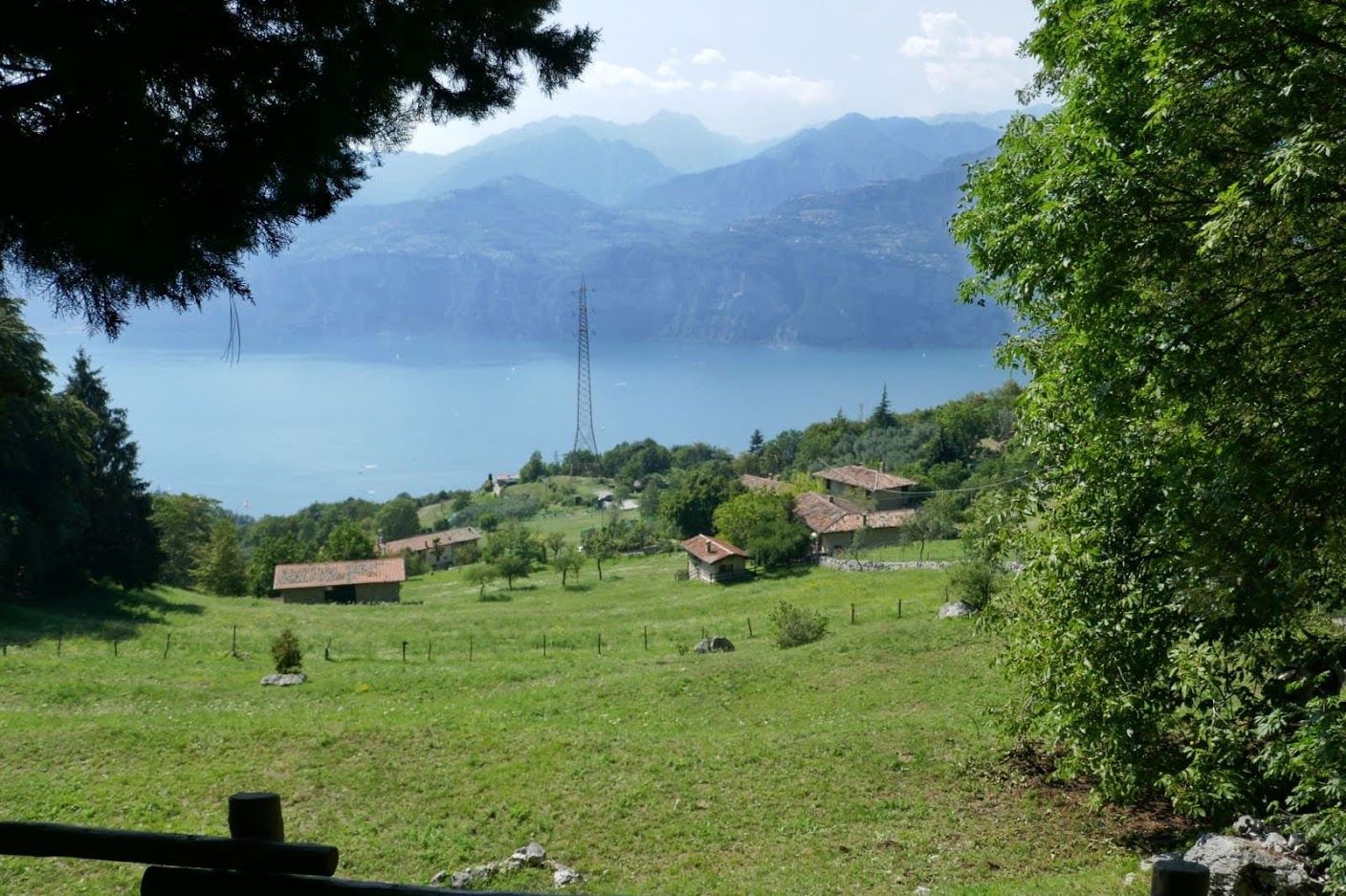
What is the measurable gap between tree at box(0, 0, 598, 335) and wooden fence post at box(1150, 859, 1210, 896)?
5.55m

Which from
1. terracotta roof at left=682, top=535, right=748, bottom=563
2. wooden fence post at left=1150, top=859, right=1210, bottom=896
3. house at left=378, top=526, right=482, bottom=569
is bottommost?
house at left=378, top=526, right=482, bottom=569

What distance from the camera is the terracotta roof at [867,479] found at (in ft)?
295

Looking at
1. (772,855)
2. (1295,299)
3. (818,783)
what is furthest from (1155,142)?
(818,783)

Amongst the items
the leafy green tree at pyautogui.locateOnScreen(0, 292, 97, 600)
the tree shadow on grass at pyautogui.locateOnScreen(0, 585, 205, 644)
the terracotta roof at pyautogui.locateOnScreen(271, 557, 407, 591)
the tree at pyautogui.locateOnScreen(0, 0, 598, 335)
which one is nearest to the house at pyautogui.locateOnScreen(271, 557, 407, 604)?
the terracotta roof at pyautogui.locateOnScreen(271, 557, 407, 591)

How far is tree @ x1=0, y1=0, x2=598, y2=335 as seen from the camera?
4430mm

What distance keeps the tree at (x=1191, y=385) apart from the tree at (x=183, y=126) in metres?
6.11

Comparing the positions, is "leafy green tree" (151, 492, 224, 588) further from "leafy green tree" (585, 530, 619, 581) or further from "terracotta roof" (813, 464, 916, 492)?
"terracotta roof" (813, 464, 916, 492)

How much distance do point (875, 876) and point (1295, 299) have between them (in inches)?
323

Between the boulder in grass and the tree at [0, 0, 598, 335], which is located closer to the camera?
the tree at [0, 0, 598, 335]

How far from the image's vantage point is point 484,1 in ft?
20.1

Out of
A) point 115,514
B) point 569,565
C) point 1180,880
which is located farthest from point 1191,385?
point 569,565

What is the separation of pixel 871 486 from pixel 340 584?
52345 mm

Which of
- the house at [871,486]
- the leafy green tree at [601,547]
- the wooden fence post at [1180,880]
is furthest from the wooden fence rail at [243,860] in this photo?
the house at [871,486]

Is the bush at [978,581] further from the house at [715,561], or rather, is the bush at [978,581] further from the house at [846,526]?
the house at [846,526]
